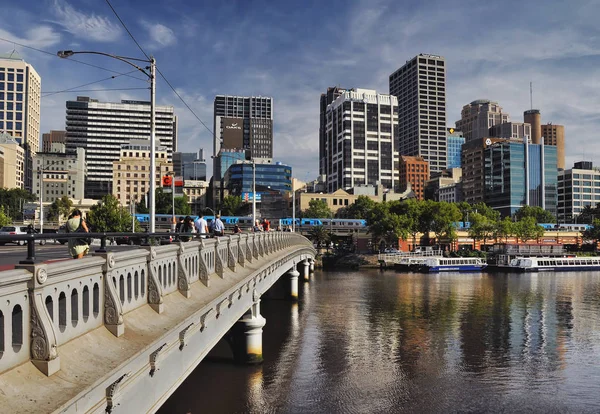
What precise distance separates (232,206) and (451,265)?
9737cm

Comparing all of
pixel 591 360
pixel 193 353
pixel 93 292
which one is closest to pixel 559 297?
pixel 591 360

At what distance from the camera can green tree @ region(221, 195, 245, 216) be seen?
189913mm

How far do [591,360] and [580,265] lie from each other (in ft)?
303

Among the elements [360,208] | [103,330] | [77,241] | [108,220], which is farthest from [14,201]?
[103,330]

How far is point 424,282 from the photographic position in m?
86.0

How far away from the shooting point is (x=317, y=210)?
182 meters

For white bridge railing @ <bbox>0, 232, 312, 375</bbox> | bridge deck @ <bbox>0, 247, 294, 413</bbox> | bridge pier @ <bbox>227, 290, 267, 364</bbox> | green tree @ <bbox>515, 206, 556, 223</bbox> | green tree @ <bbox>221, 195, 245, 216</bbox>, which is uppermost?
green tree @ <bbox>221, 195, 245, 216</bbox>

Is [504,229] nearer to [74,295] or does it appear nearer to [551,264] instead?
[551,264]

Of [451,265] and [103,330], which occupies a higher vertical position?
[103,330]

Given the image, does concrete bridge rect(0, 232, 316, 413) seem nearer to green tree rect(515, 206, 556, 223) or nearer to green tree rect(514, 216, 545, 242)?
green tree rect(514, 216, 545, 242)

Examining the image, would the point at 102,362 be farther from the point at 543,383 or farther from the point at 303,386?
the point at 543,383

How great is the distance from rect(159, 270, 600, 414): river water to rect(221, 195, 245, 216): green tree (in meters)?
129

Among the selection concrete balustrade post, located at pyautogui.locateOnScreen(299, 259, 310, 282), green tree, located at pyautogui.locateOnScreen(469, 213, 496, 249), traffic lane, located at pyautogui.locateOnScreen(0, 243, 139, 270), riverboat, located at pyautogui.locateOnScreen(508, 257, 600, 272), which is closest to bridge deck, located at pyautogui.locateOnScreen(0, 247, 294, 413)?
traffic lane, located at pyautogui.locateOnScreen(0, 243, 139, 270)

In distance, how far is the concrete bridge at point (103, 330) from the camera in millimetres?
7371
